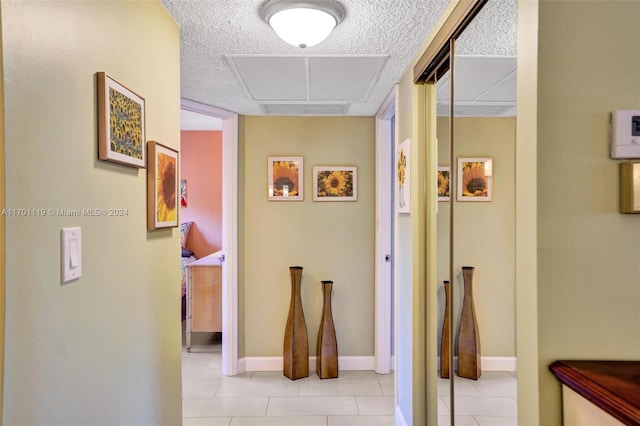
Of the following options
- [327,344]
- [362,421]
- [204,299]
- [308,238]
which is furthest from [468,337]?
[204,299]

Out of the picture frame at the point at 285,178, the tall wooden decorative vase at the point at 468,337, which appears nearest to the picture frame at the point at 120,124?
the tall wooden decorative vase at the point at 468,337

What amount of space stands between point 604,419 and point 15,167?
1.29 meters

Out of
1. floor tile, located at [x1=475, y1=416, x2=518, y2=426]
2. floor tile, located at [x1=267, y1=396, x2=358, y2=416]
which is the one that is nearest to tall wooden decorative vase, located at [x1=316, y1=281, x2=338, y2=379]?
floor tile, located at [x1=267, y1=396, x2=358, y2=416]

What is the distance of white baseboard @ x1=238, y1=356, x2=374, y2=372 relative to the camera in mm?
3217

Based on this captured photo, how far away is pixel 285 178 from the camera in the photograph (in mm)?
3230

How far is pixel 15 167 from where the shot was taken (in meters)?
0.74

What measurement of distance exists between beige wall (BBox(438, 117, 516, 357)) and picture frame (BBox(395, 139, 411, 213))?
52cm

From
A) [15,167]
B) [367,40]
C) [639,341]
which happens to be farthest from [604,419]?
[367,40]

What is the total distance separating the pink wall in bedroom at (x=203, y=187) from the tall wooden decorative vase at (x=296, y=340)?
2.40 m

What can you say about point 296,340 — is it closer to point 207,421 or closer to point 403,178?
point 207,421

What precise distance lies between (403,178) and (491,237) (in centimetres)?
102

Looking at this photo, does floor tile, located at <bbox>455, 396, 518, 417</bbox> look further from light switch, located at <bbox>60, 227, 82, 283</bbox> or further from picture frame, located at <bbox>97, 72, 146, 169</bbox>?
picture frame, located at <bbox>97, 72, 146, 169</bbox>

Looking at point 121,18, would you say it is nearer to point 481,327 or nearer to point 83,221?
point 83,221

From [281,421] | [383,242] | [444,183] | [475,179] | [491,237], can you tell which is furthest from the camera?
[383,242]
